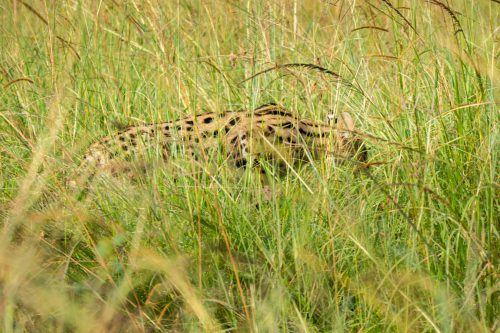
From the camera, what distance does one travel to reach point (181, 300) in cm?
236

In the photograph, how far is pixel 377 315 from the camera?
2.23 m

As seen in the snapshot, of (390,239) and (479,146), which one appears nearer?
(390,239)

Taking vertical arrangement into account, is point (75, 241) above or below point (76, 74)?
below

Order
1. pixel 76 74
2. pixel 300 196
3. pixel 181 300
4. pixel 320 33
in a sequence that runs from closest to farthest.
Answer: pixel 181 300 < pixel 300 196 < pixel 76 74 < pixel 320 33

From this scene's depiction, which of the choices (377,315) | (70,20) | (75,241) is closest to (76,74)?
(70,20)

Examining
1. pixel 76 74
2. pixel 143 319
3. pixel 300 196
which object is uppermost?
pixel 76 74

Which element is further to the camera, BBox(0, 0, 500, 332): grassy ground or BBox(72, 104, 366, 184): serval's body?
BBox(72, 104, 366, 184): serval's body

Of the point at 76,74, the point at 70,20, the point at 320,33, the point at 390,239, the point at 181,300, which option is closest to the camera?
the point at 181,300

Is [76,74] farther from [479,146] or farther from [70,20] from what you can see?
[479,146]

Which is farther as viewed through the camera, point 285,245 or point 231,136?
point 231,136

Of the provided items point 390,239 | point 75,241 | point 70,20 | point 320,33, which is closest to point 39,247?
point 75,241

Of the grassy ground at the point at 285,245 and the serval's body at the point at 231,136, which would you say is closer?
the grassy ground at the point at 285,245

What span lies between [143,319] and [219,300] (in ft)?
0.73

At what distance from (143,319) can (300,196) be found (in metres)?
0.75
